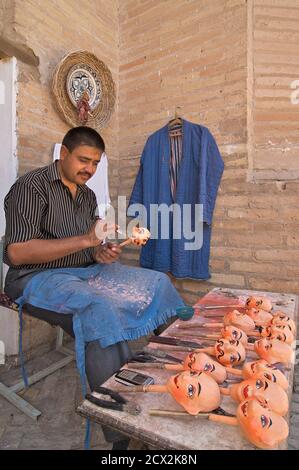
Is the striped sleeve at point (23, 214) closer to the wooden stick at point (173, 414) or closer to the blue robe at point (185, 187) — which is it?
the wooden stick at point (173, 414)

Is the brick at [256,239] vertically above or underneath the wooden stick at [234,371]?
above

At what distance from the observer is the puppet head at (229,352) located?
1.23 m

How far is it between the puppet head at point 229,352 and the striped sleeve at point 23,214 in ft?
3.66

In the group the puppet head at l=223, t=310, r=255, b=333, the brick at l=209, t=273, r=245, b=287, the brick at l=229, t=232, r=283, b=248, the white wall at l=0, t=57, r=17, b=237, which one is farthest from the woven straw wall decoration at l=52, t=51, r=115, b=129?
the puppet head at l=223, t=310, r=255, b=333

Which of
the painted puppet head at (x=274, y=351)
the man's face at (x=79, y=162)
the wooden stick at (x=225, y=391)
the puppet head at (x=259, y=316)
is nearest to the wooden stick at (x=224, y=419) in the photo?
the wooden stick at (x=225, y=391)

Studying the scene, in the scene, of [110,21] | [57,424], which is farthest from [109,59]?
[57,424]

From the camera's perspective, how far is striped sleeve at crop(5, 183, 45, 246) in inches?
66.7

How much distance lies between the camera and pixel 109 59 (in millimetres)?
3547

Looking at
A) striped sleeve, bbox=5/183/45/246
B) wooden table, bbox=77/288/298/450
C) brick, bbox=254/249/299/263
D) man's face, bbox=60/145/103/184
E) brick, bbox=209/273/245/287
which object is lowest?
wooden table, bbox=77/288/298/450

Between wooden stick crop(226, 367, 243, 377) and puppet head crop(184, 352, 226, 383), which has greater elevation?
puppet head crop(184, 352, 226, 383)

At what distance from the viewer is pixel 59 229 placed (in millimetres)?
1941

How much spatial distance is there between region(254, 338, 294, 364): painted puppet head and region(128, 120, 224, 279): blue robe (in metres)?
1.73

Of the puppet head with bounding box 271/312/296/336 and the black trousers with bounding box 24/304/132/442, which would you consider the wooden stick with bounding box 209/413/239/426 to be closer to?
the black trousers with bounding box 24/304/132/442

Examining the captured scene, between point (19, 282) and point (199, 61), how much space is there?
8.87ft
